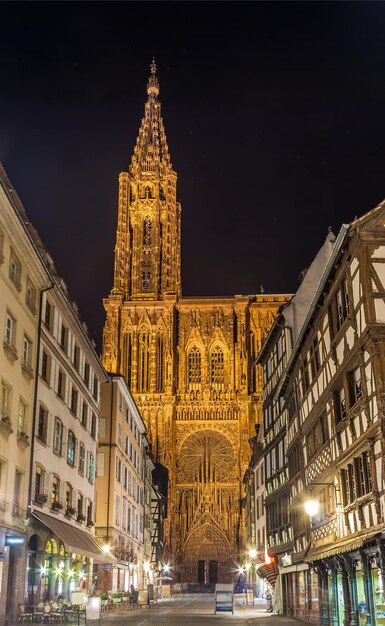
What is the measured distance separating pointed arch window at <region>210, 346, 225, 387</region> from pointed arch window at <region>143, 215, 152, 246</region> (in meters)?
19.4

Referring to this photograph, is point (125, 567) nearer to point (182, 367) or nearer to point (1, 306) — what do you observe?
point (1, 306)

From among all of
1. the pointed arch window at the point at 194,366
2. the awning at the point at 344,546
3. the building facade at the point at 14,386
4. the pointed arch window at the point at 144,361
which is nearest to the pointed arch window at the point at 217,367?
the pointed arch window at the point at 194,366

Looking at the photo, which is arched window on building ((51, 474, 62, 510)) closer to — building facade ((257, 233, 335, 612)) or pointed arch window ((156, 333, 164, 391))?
building facade ((257, 233, 335, 612))

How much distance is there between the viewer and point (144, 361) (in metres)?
95.9

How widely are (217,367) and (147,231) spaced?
23.3 meters

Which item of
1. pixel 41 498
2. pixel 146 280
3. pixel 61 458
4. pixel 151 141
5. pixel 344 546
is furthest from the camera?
pixel 151 141

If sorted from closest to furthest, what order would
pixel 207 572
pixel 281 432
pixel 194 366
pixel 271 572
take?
pixel 281 432, pixel 271 572, pixel 207 572, pixel 194 366

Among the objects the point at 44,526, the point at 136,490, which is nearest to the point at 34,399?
the point at 44,526

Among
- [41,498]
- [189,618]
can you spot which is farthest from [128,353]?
[41,498]

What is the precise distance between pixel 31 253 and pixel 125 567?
30.3 metres

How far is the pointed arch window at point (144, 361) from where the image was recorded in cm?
9494

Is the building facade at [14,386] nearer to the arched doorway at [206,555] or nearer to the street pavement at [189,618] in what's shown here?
the street pavement at [189,618]

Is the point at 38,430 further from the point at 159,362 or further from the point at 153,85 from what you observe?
the point at 153,85

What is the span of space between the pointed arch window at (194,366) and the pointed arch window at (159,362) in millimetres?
3722
